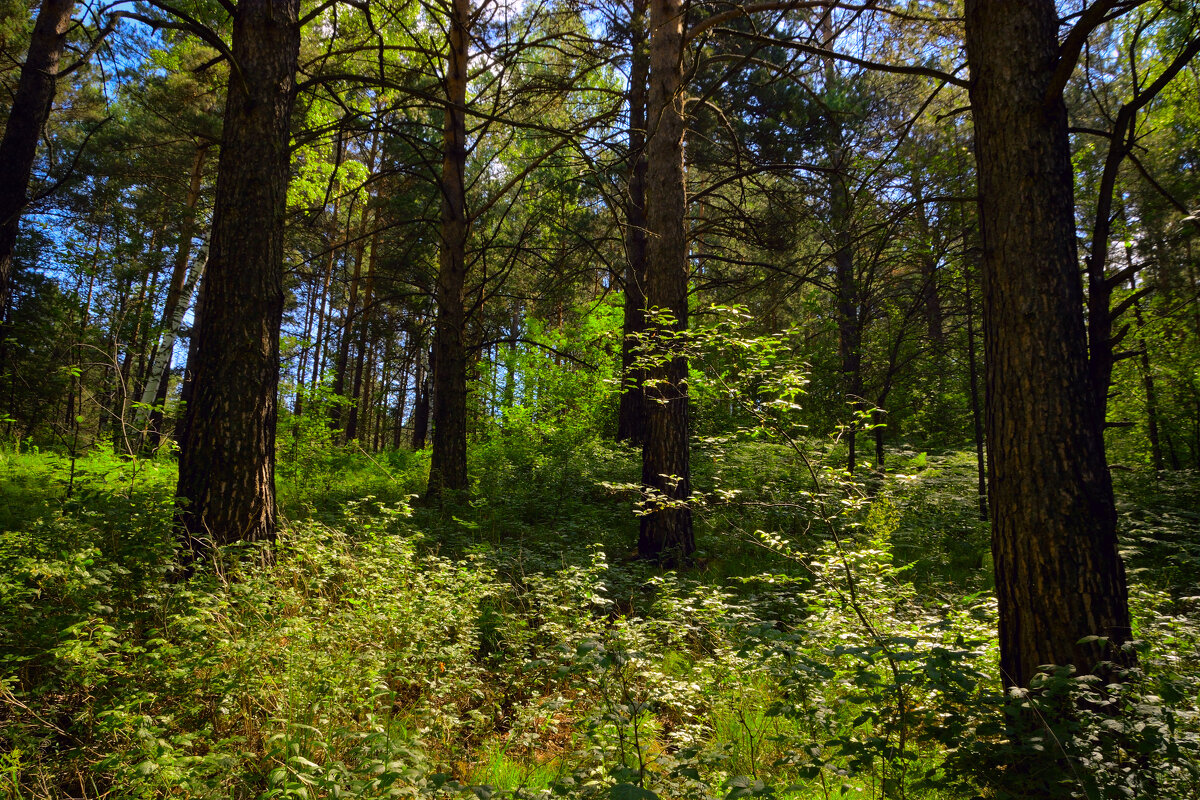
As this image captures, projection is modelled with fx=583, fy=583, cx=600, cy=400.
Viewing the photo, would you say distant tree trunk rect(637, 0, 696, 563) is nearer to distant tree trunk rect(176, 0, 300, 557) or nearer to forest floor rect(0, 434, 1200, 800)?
forest floor rect(0, 434, 1200, 800)

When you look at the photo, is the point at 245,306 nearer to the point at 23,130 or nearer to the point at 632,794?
the point at 632,794

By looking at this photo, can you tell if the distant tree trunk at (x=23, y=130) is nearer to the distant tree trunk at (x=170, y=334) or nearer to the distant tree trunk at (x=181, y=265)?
the distant tree trunk at (x=170, y=334)

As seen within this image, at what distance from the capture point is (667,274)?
21.2ft

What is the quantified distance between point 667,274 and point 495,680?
4406mm

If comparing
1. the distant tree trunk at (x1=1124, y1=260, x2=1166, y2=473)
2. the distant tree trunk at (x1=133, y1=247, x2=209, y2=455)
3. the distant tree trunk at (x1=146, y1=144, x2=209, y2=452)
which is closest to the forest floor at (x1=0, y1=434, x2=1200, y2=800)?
the distant tree trunk at (x1=1124, y1=260, x2=1166, y2=473)

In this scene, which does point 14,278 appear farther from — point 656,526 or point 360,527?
point 656,526

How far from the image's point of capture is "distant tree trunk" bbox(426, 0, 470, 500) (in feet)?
26.0

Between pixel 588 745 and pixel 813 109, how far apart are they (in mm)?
10394

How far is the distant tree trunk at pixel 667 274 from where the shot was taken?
6.27m

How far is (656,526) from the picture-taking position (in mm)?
6332

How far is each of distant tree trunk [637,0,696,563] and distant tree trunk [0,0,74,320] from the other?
23.4 feet

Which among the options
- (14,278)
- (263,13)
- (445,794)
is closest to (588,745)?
(445,794)

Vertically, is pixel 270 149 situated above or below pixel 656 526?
above

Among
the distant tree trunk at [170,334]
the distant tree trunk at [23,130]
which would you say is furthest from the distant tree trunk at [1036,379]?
the distant tree trunk at [170,334]
